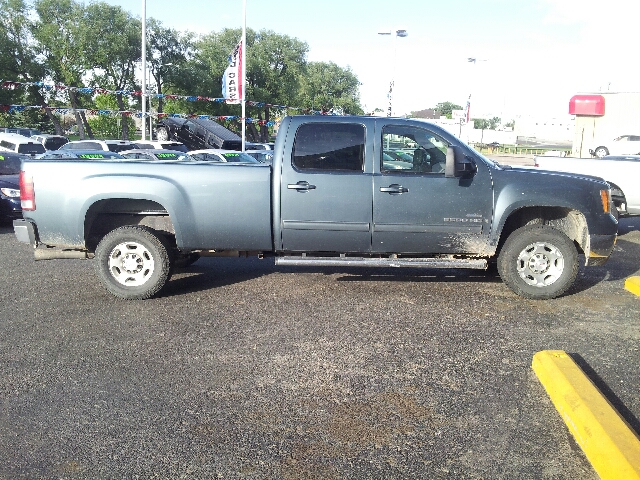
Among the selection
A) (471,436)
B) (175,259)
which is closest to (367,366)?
(471,436)

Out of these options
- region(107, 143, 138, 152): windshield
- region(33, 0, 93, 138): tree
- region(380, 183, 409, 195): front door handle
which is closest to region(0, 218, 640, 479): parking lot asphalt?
region(380, 183, 409, 195): front door handle

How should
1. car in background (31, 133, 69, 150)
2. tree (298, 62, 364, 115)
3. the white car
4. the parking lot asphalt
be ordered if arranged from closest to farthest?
the parking lot asphalt → car in background (31, 133, 69, 150) → the white car → tree (298, 62, 364, 115)

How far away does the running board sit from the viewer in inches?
241

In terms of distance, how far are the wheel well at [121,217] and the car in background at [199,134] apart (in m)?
22.7

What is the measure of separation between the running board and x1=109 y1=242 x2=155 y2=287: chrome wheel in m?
1.37

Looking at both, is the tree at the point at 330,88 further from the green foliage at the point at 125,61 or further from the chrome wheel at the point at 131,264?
the chrome wheel at the point at 131,264

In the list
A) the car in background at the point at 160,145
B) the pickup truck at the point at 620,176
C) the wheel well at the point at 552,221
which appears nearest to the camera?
the wheel well at the point at 552,221

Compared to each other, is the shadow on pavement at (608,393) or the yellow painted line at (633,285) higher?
the yellow painted line at (633,285)

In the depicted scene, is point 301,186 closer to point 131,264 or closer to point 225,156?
point 131,264

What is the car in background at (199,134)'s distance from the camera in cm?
2930

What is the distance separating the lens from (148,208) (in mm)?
6344

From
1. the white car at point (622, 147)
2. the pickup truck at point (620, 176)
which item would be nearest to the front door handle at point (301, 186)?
the pickup truck at point (620, 176)

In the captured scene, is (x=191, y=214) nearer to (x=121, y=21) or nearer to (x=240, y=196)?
(x=240, y=196)

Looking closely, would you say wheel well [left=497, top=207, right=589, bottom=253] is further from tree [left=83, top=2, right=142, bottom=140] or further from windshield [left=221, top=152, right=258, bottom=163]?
tree [left=83, top=2, right=142, bottom=140]
